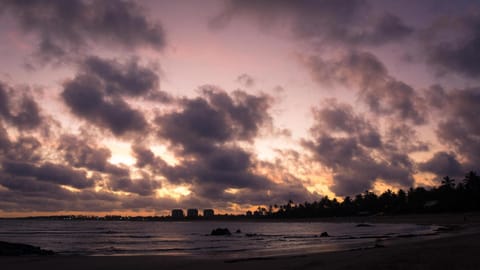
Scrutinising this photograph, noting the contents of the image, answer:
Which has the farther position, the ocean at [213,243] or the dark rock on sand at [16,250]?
the ocean at [213,243]

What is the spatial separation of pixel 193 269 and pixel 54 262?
37.5 feet

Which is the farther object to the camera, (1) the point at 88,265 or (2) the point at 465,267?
(1) the point at 88,265

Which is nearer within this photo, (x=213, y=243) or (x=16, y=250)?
(x=16, y=250)

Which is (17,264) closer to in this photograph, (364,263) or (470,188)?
(364,263)

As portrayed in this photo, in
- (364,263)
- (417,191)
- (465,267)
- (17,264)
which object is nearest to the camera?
(465,267)

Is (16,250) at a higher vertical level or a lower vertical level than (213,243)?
higher

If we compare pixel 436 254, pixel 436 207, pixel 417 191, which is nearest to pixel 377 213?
pixel 417 191

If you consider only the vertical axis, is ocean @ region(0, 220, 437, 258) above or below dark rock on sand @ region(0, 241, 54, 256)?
below

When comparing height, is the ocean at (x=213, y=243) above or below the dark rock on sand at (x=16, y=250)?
below

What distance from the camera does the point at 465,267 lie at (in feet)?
50.8

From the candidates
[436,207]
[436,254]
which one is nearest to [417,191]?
[436,207]

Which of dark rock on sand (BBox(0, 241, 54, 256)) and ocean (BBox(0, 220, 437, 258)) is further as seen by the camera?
ocean (BBox(0, 220, 437, 258))

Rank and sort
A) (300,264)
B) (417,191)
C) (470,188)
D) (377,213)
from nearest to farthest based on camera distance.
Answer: (300,264) → (470,188) → (417,191) → (377,213)

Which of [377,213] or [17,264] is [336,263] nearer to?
[17,264]
